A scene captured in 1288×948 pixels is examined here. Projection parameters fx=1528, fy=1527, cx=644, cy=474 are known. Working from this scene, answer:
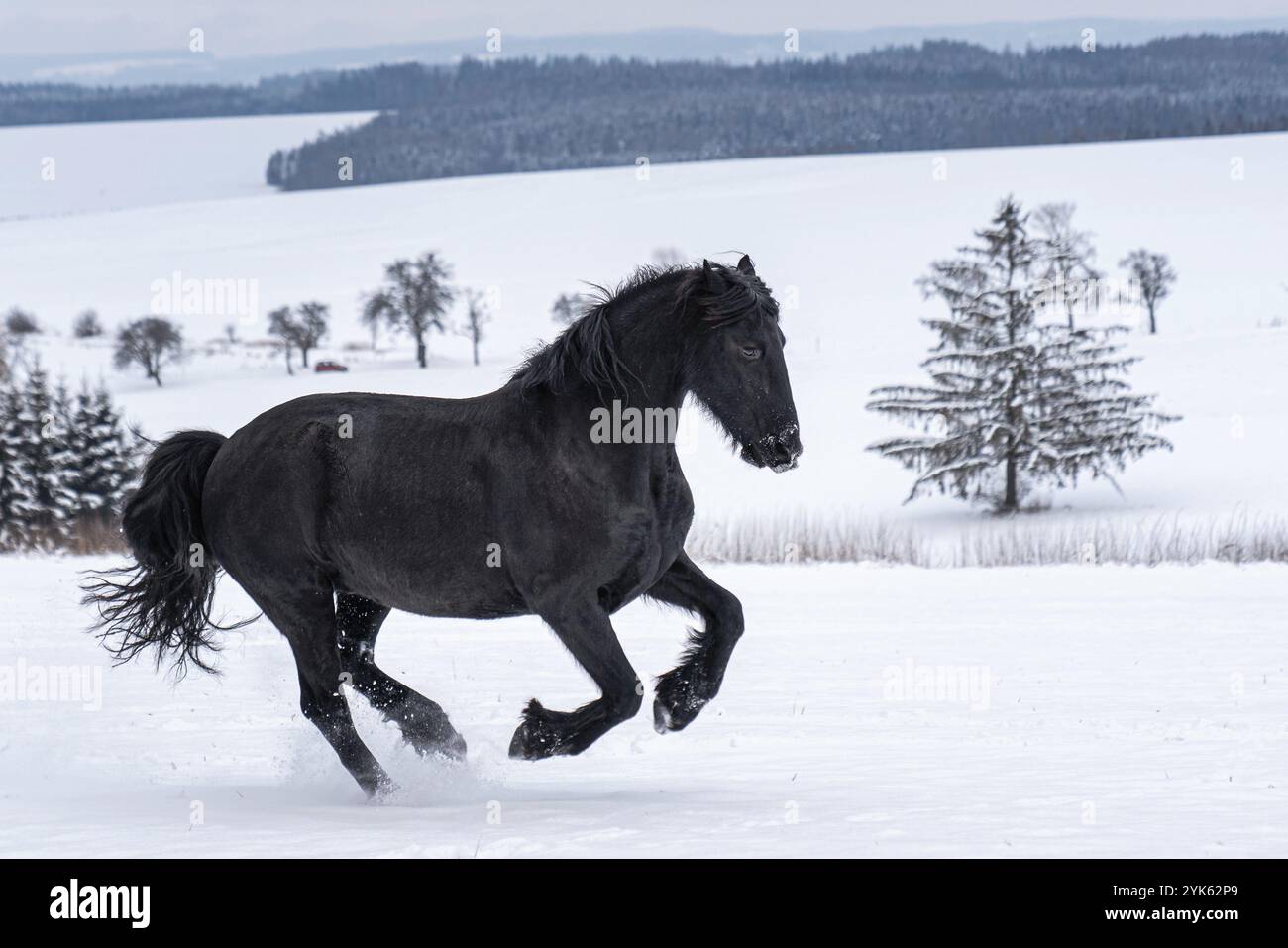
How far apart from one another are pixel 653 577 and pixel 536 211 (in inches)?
3628

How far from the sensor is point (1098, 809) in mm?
5645

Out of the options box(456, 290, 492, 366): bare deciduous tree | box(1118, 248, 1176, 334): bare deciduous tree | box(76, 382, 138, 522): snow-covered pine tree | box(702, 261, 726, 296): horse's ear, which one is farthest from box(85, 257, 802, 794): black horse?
box(456, 290, 492, 366): bare deciduous tree

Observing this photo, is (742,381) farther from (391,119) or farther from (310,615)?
(391,119)

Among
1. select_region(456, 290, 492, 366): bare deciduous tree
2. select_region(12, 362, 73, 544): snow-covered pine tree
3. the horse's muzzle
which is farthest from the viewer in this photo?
select_region(456, 290, 492, 366): bare deciduous tree

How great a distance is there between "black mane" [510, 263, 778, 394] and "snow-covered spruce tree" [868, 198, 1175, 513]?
87.6 ft

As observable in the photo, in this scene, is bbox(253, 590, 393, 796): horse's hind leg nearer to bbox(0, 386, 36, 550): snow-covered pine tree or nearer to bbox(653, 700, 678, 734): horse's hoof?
bbox(653, 700, 678, 734): horse's hoof

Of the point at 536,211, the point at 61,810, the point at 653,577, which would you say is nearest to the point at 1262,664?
the point at 653,577

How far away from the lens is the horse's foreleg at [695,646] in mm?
6152

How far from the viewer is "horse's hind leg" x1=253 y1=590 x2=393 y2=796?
6.53 meters

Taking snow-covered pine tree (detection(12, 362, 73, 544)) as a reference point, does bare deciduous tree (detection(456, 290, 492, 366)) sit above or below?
above

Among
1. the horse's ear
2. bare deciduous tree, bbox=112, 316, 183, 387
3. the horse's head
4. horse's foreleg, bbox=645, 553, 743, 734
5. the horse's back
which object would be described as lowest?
horse's foreleg, bbox=645, 553, 743, 734

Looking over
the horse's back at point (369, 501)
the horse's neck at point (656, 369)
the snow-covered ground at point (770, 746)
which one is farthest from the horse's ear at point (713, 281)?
the snow-covered ground at point (770, 746)

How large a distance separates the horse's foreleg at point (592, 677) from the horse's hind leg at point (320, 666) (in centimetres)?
97

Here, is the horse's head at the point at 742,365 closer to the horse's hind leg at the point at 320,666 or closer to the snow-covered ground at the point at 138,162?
the horse's hind leg at the point at 320,666
